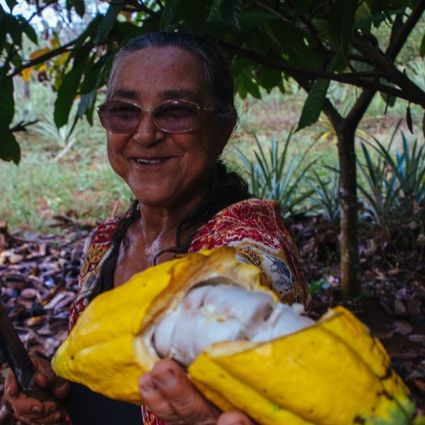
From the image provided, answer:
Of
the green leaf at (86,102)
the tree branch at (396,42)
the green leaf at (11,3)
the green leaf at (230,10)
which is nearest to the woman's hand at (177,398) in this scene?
the green leaf at (230,10)

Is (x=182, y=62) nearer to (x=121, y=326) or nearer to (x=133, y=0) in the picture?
(x=133, y=0)

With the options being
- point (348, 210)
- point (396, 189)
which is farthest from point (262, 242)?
point (396, 189)

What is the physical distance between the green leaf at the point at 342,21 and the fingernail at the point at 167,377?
26.5 inches

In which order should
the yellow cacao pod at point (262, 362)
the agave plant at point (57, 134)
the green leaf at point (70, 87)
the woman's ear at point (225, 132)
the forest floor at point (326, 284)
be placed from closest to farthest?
1. the yellow cacao pod at point (262, 362)
2. the woman's ear at point (225, 132)
3. the green leaf at point (70, 87)
4. the forest floor at point (326, 284)
5. the agave plant at point (57, 134)

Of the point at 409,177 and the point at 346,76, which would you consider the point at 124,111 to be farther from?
the point at 409,177

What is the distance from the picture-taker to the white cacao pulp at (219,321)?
662 millimetres

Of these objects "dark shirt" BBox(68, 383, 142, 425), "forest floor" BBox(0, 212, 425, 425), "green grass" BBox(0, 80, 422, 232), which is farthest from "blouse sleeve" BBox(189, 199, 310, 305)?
"green grass" BBox(0, 80, 422, 232)

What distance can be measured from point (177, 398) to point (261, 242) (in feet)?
1.13

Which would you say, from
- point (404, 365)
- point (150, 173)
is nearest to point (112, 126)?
point (150, 173)

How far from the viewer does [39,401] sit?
1.16 metres

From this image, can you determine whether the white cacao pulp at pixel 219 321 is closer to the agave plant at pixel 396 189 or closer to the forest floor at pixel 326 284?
the forest floor at pixel 326 284

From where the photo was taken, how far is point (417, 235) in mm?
3443

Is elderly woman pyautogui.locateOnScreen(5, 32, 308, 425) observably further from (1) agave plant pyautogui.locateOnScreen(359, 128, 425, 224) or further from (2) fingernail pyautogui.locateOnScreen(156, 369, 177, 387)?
(1) agave plant pyautogui.locateOnScreen(359, 128, 425, 224)

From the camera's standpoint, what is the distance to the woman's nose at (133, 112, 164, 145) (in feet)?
3.75
